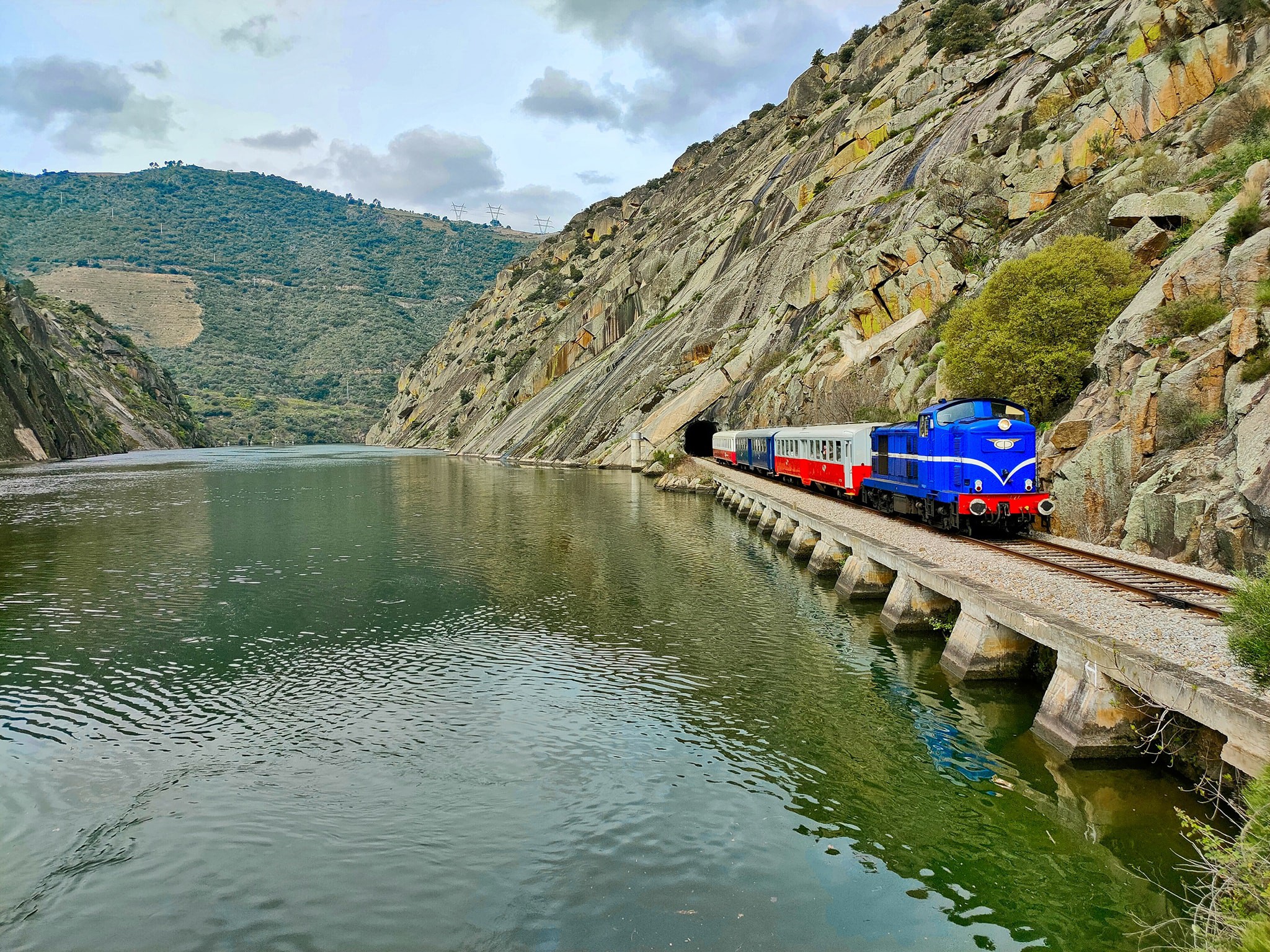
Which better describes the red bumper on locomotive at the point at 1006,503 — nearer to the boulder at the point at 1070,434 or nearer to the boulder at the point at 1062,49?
the boulder at the point at 1070,434

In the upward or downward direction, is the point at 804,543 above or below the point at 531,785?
above

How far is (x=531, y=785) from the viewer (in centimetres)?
1276

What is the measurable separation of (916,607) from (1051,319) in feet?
47.4

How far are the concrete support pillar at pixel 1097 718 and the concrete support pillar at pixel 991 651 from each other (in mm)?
3209

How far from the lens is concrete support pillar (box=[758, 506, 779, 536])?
38284mm

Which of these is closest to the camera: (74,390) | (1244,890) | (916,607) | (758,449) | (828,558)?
(1244,890)

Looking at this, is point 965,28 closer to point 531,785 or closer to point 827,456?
point 827,456

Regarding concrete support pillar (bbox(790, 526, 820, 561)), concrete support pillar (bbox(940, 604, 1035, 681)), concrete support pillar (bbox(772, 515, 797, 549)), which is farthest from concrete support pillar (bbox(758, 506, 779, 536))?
concrete support pillar (bbox(940, 604, 1035, 681))

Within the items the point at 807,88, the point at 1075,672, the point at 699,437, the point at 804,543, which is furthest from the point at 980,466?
the point at 807,88

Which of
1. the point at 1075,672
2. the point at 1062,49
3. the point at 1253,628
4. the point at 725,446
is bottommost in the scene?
the point at 1075,672

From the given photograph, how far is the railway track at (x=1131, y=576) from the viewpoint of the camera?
14805 millimetres

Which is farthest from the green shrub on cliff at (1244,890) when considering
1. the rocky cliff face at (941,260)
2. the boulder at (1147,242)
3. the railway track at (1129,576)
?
the boulder at (1147,242)

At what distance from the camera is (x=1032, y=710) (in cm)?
1485

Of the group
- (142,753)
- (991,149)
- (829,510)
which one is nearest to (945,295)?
(991,149)
